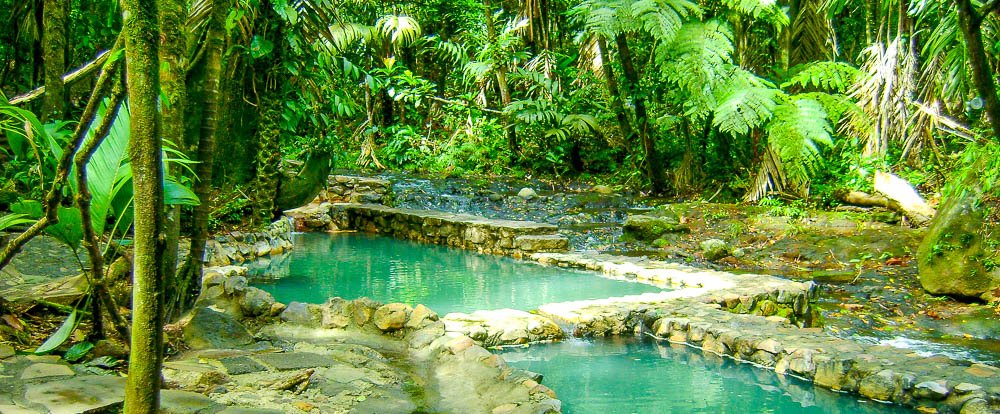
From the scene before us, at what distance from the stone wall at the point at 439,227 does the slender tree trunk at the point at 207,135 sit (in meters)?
5.35

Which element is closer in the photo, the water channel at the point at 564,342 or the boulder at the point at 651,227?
the water channel at the point at 564,342

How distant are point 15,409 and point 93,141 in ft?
2.98

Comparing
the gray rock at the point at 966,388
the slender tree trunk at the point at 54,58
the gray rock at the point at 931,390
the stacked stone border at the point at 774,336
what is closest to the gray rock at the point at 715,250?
the stacked stone border at the point at 774,336

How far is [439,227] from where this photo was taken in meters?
10.3

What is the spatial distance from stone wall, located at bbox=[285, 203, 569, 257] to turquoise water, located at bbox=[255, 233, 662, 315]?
0.89 ft

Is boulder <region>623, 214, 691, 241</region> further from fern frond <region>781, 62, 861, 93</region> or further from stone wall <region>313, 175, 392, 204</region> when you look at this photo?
stone wall <region>313, 175, 392, 204</region>

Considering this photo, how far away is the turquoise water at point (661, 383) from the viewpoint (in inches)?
153

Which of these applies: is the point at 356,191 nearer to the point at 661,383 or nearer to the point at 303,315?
the point at 303,315

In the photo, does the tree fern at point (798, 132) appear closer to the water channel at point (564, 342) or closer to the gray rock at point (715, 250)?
the gray rock at point (715, 250)

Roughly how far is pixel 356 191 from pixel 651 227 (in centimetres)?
543

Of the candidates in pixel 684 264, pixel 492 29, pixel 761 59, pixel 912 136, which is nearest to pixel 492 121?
pixel 492 29

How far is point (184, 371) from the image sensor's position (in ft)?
9.97

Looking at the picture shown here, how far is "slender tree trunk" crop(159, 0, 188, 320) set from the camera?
279 cm

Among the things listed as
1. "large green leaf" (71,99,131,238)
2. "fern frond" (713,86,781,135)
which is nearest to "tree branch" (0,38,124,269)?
"large green leaf" (71,99,131,238)
